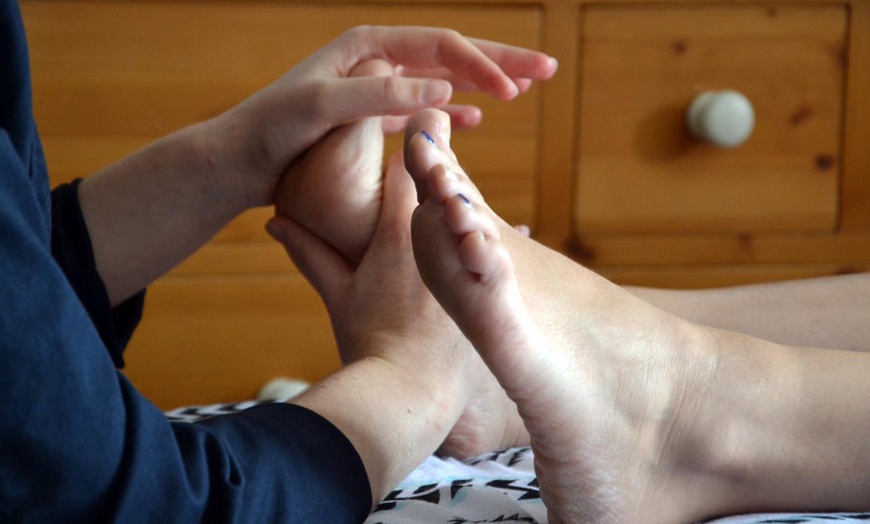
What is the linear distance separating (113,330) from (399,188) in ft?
0.79

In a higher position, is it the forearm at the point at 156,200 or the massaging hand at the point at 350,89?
the massaging hand at the point at 350,89

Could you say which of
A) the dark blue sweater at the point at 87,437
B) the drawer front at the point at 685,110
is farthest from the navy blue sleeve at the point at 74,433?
the drawer front at the point at 685,110

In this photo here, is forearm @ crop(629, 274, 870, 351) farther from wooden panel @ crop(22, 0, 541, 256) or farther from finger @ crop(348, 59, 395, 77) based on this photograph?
wooden panel @ crop(22, 0, 541, 256)

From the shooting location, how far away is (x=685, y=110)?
1.14 m

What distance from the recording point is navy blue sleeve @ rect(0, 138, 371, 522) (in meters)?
0.37

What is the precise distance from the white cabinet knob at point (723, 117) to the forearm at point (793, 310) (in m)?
0.42

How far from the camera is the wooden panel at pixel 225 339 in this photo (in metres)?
1.10

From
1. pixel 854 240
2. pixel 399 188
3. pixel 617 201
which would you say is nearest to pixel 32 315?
pixel 399 188

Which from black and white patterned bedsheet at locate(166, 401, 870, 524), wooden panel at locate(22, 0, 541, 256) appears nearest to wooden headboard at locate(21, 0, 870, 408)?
wooden panel at locate(22, 0, 541, 256)

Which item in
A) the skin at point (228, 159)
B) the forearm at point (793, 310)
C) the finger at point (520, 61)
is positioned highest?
the finger at point (520, 61)

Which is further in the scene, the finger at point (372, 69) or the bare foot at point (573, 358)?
the finger at point (372, 69)

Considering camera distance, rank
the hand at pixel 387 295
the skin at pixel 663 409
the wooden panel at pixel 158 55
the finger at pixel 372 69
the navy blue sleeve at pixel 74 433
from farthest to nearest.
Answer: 1. the wooden panel at pixel 158 55
2. the finger at pixel 372 69
3. the hand at pixel 387 295
4. the skin at pixel 663 409
5. the navy blue sleeve at pixel 74 433

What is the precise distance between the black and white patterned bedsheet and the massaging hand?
0.75 ft

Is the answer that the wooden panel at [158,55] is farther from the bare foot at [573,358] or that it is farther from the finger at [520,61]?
the bare foot at [573,358]
